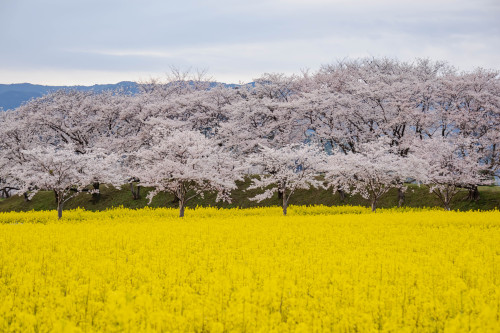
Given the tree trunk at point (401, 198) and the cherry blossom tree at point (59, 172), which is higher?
the cherry blossom tree at point (59, 172)

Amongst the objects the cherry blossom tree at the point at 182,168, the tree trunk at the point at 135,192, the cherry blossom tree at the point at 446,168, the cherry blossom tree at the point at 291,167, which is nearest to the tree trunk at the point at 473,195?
the cherry blossom tree at the point at 446,168

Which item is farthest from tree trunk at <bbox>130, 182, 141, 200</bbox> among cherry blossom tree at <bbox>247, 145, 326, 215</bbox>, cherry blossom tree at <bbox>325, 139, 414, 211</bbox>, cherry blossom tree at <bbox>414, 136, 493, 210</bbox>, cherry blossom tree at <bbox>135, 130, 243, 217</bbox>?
cherry blossom tree at <bbox>414, 136, 493, 210</bbox>

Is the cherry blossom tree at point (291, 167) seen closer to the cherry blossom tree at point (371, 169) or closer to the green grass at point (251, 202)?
the cherry blossom tree at point (371, 169)

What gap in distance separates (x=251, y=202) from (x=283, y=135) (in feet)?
27.4

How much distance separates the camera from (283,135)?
48.3 m

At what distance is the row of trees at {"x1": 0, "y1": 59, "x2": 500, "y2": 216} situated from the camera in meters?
31.6

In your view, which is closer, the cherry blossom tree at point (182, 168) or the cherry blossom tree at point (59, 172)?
the cherry blossom tree at point (59, 172)

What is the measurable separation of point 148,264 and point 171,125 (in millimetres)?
36597

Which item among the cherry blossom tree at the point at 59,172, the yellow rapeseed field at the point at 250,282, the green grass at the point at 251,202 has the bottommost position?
the green grass at the point at 251,202

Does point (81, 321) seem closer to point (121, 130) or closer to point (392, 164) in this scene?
point (392, 164)

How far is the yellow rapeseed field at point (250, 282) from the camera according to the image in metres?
6.87

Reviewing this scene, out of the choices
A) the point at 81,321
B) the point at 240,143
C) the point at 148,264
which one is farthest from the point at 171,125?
the point at 81,321

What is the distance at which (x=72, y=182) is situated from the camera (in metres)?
30.4

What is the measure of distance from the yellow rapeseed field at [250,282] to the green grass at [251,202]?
80.0 feet
